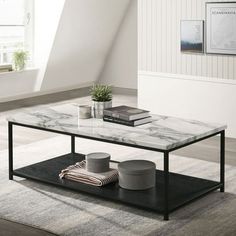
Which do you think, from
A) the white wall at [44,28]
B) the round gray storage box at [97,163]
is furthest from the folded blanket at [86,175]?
the white wall at [44,28]

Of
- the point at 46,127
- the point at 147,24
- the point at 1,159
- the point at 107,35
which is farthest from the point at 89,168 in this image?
the point at 107,35

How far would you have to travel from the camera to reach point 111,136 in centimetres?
394

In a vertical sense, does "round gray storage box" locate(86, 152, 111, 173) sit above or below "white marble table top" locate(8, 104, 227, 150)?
below

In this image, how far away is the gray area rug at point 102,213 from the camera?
3.63 m

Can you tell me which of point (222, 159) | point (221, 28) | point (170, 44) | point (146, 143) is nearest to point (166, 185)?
point (146, 143)

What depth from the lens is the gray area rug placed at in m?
3.63

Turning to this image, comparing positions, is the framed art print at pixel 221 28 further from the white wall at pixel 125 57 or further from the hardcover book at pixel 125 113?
the white wall at pixel 125 57

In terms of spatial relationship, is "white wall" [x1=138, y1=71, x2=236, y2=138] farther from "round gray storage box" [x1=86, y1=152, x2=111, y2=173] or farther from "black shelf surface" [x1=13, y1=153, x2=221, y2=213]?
"round gray storage box" [x1=86, y1=152, x2=111, y2=173]

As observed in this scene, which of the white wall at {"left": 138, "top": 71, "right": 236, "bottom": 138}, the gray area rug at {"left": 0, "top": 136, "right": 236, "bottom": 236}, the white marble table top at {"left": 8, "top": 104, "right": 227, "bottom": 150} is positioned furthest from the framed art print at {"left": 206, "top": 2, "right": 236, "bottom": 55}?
the white marble table top at {"left": 8, "top": 104, "right": 227, "bottom": 150}

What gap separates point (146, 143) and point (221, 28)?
8.21ft

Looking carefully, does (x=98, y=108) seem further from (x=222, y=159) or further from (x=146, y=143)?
(x=222, y=159)

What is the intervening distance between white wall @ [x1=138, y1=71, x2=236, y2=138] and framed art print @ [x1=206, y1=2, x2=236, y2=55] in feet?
1.00

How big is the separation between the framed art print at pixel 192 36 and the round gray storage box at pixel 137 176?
7.59 feet

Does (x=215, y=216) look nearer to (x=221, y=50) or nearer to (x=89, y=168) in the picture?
(x=89, y=168)
